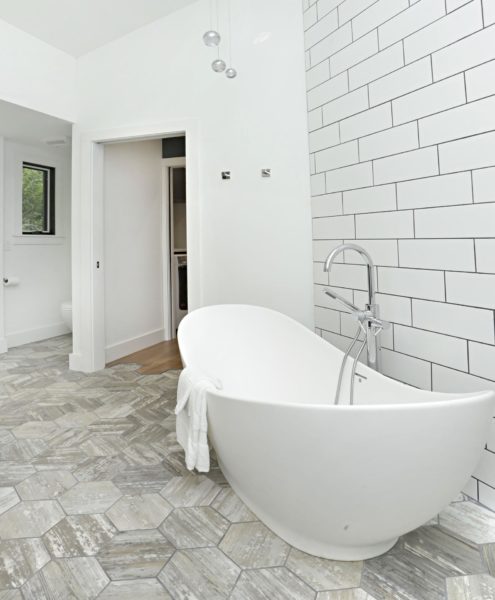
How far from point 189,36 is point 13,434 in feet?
9.61

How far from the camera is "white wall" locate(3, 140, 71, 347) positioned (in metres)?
3.83

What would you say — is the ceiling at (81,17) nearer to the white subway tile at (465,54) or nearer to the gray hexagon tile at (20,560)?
the white subway tile at (465,54)

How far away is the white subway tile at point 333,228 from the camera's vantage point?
2000 mm

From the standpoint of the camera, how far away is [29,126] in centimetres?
329

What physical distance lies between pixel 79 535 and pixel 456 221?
5.86 feet

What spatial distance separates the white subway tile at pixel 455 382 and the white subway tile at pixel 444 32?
1.28 m

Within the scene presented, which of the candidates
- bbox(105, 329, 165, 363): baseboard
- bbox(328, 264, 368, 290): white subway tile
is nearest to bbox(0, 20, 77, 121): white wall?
bbox(105, 329, 165, 363): baseboard

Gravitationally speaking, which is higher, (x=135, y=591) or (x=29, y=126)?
(x=29, y=126)

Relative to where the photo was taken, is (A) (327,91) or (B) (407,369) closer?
(B) (407,369)

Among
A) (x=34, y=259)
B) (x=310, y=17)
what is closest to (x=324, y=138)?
(x=310, y=17)

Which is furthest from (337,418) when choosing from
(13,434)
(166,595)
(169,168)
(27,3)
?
(169,168)

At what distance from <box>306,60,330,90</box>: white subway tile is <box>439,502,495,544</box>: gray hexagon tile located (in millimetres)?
2212

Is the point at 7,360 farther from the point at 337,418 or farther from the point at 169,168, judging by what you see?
the point at 337,418

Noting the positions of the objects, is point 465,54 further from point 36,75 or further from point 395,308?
point 36,75
